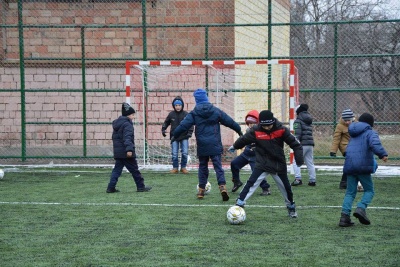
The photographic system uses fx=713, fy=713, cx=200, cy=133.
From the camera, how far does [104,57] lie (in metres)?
18.9

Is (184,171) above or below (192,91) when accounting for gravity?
below

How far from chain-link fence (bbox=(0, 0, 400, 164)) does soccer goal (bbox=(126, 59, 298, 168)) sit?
31 centimetres

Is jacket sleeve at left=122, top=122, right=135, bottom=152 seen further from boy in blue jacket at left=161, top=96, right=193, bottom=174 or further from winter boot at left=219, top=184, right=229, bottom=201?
boy in blue jacket at left=161, top=96, right=193, bottom=174

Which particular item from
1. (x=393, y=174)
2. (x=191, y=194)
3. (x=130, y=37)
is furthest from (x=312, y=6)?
(x=191, y=194)

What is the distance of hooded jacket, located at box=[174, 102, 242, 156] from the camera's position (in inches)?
451

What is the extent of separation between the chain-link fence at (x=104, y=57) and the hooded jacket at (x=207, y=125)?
6554 mm

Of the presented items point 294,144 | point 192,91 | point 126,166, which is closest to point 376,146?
point 294,144

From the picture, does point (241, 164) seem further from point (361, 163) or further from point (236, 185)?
point (361, 163)

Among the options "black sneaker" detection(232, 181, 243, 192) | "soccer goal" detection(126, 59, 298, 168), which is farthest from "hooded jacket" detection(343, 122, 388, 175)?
"soccer goal" detection(126, 59, 298, 168)

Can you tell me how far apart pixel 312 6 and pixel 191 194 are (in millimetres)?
14350

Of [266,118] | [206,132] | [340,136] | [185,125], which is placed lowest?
[340,136]

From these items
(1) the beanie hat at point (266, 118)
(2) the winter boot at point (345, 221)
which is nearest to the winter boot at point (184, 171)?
(1) the beanie hat at point (266, 118)

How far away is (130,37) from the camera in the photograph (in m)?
18.9

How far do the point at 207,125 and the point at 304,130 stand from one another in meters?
2.83
